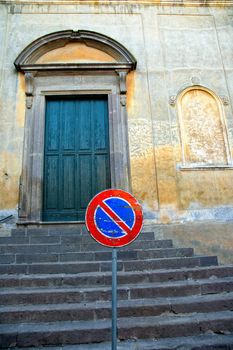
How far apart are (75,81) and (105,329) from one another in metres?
5.82

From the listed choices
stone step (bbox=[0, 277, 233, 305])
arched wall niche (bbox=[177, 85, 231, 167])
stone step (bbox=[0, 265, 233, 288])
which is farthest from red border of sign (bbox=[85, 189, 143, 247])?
arched wall niche (bbox=[177, 85, 231, 167])

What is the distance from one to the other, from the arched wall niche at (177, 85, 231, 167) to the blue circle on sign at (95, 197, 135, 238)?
4.25m

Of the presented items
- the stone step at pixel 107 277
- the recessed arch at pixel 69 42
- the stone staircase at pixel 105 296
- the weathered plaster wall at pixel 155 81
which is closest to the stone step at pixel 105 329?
the stone staircase at pixel 105 296

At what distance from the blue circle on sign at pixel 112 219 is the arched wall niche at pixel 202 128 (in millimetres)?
4246

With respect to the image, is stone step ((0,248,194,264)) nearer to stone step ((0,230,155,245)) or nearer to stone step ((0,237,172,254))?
stone step ((0,237,172,254))

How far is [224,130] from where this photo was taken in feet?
23.6

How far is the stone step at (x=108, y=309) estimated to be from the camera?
366 cm

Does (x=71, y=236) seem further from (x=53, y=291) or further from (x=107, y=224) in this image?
(x=107, y=224)

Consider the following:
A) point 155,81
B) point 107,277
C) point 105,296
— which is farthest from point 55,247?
point 155,81

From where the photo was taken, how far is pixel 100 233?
2.81 meters

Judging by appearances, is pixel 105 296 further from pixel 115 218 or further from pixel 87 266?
pixel 115 218

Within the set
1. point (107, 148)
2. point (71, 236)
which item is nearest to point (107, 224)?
point (71, 236)

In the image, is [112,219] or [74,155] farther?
[74,155]

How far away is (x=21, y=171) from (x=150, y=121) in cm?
325
